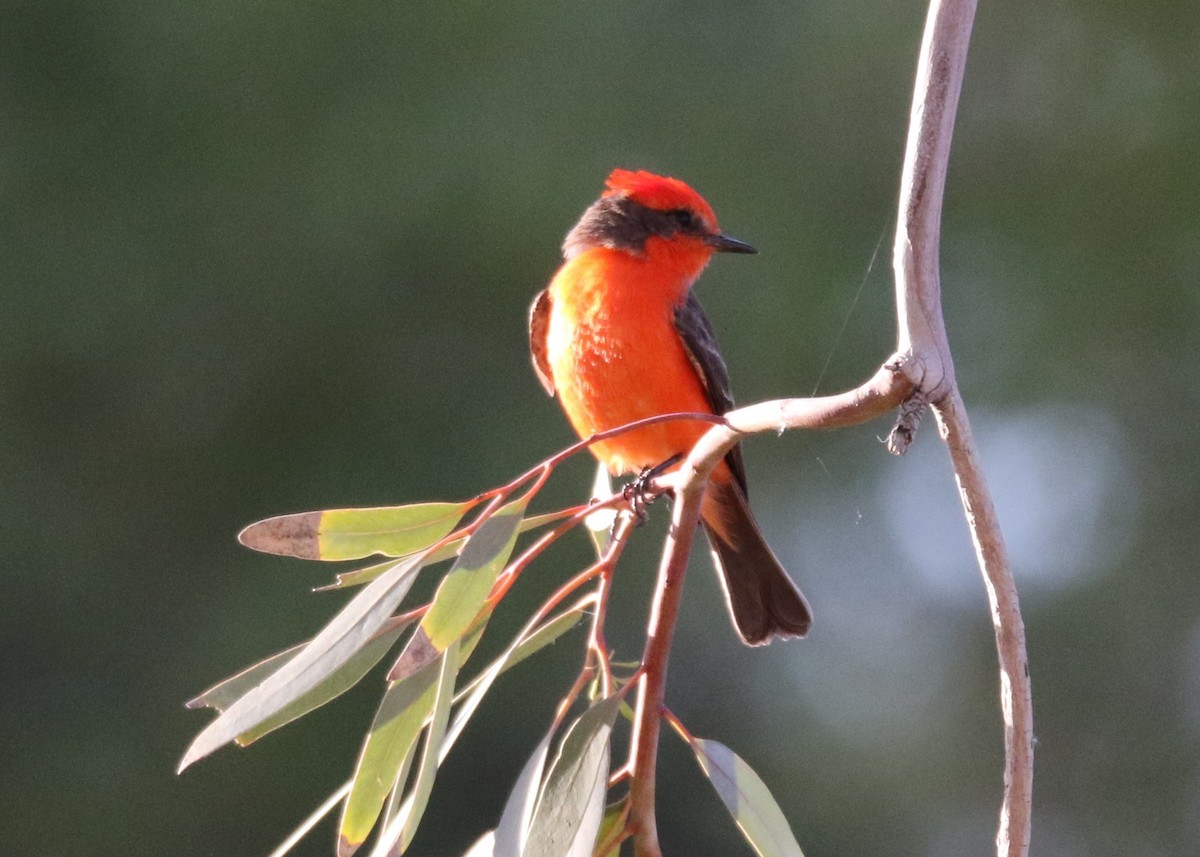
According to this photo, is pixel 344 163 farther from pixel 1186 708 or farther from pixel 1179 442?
pixel 1186 708

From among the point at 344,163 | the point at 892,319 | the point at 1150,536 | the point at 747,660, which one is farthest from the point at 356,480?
the point at 1150,536

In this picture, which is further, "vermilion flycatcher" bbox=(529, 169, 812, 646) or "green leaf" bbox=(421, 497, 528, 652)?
"vermilion flycatcher" bbox=(529, 169, 812, 646)

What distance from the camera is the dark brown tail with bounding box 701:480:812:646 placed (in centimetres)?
331

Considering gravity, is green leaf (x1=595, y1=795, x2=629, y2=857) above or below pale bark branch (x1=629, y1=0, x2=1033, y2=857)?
below

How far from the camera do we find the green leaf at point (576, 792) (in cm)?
175

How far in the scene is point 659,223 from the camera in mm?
3662

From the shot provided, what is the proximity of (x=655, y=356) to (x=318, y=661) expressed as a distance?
1.63 m

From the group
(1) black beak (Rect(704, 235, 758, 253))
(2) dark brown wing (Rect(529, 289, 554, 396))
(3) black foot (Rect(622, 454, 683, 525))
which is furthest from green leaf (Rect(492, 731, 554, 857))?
(1) black beak (Rect(704, 235, 758, 253))

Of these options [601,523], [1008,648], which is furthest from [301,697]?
[601,523]

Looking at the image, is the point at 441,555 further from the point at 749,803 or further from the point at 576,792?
the point at 749,803

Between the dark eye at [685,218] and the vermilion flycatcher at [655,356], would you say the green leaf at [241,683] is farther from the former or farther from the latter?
the dark eye at [685,218]

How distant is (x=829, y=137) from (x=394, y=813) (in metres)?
4.75

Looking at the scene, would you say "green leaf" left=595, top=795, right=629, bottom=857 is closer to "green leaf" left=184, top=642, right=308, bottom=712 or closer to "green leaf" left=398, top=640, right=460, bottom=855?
"green leaf" left=398, top=640, right=460, bottom=855

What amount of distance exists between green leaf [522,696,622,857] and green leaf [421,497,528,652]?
0.75ft
